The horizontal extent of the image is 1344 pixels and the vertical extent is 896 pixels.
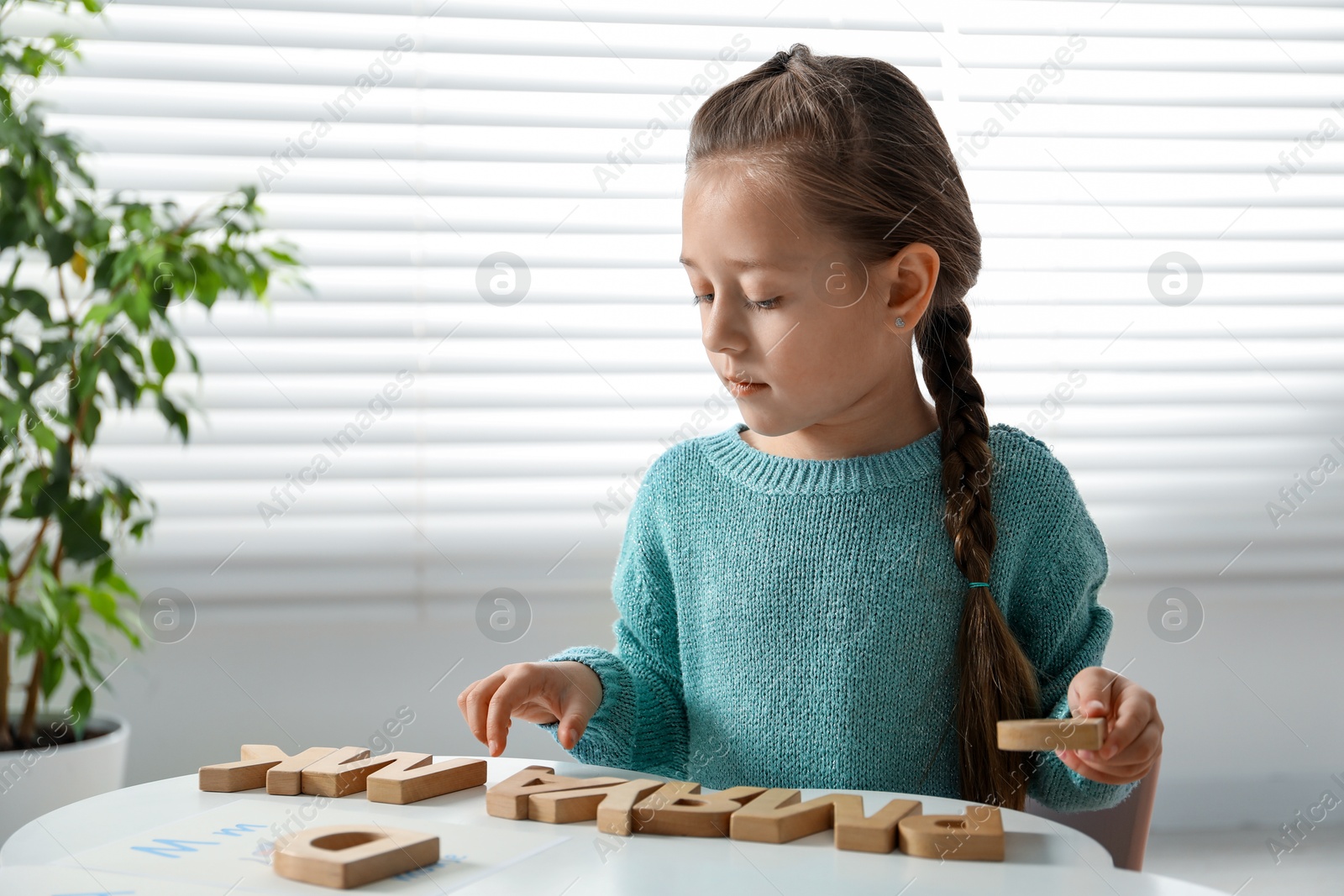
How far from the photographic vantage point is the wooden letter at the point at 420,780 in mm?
740

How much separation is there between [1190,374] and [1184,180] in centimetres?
35

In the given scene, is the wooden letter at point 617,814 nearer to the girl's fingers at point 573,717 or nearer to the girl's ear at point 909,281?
the girl's fingers at point 573,717

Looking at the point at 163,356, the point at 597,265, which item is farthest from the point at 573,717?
the point at 597,265

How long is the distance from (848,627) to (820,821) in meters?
0.31

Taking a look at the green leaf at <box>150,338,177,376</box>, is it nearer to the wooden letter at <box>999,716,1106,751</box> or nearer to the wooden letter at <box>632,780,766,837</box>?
the wooden letter at <box>632,780,766,837</box>

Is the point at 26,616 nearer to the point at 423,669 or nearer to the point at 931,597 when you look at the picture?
the point at 423,669

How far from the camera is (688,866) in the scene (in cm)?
62

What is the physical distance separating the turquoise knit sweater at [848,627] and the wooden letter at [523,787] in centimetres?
17

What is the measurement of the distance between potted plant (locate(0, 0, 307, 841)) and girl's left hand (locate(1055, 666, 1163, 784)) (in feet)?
4.14

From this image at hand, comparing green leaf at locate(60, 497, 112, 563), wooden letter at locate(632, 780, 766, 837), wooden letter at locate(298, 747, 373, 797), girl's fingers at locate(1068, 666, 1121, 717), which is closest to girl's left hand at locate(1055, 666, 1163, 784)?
girl's fingers at locate(1068, 666, 1121, 717)

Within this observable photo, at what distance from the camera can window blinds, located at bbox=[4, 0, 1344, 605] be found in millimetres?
1798

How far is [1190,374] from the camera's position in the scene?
2.01 meters

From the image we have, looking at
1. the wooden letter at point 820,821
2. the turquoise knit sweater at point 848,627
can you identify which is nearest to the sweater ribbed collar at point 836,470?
the turquoise knit sweater at point 848,627

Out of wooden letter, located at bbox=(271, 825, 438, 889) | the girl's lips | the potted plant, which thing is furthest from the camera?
the potted plant
